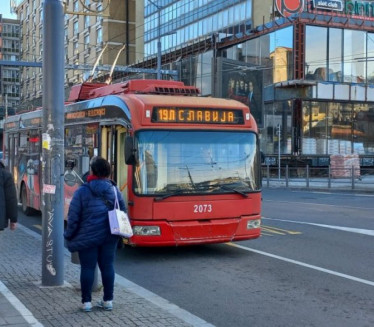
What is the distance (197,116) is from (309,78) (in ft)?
106

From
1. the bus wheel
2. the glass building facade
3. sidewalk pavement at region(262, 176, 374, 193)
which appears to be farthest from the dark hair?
the glass building facade

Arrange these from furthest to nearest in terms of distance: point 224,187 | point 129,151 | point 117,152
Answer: point 117,152 → point 224,187 → point 129,151

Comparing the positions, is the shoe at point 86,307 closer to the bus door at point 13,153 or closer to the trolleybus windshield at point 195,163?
the trolleybus windshield at point 195,163

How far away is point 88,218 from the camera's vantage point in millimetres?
5453

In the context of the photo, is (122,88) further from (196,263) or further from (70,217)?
(70,217)

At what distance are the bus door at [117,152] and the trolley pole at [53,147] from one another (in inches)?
92.1

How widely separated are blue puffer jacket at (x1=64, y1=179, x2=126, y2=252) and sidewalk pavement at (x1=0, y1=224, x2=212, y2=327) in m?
0.73

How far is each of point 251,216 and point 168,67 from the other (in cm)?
4642

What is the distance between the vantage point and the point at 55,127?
21.6ft

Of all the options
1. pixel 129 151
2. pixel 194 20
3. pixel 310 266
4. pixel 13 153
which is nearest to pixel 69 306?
pixel 129 151

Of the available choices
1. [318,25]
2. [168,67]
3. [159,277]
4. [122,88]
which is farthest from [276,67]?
[159,277]

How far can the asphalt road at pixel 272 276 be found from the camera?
5.93 m

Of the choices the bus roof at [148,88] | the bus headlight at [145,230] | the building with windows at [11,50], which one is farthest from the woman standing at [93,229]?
the building with windows at [11,50]

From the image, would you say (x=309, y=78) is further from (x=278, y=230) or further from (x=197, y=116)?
(x=197, y=116)
